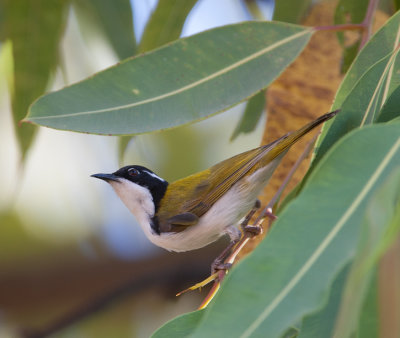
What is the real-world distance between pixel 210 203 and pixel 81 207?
2095 mm

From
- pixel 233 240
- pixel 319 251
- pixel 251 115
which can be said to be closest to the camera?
pixel 319 251

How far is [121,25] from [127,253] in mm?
1265

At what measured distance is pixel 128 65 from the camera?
5.06ft

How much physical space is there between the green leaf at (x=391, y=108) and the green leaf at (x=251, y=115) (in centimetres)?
80

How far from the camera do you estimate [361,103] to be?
138 cm

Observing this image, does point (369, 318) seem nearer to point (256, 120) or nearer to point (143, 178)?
point (256, 120)

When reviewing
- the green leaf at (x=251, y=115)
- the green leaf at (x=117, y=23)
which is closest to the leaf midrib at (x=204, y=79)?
the green leaf at (x=251, y=115)

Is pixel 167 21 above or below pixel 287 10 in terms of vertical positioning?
above

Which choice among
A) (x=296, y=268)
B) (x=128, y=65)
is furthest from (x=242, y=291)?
(x=128, y=65)

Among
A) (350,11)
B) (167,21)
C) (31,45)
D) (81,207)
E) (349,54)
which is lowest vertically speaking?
(81,207)

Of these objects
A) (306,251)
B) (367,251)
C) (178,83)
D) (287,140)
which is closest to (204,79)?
(178,83)

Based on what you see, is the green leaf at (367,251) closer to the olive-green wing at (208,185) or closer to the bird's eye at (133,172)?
the olive-green wing at (208,185)

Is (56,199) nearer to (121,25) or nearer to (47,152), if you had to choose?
(47,152)

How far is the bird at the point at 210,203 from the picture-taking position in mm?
1852
